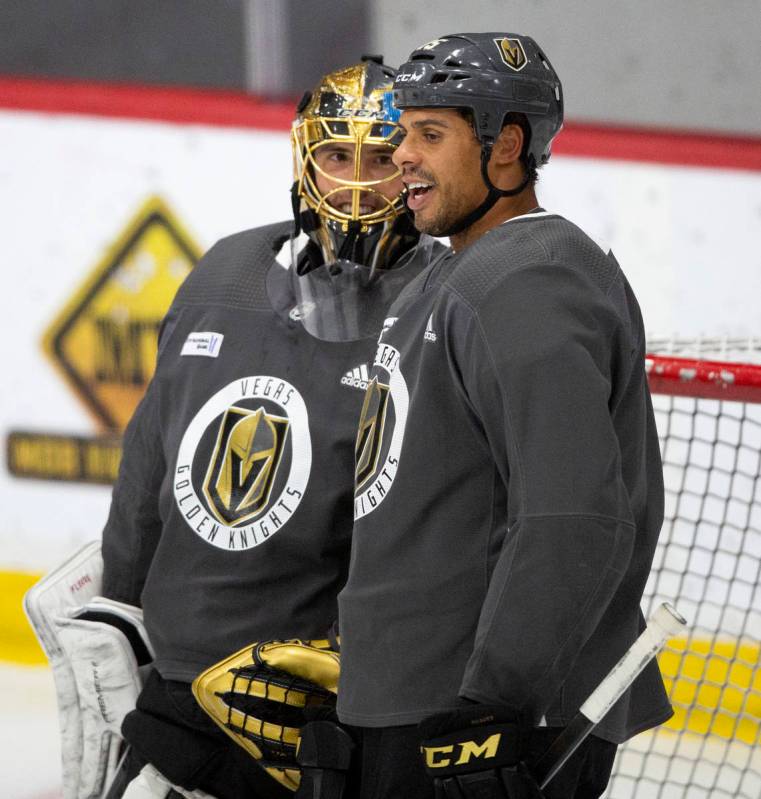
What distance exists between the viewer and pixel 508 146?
143cm

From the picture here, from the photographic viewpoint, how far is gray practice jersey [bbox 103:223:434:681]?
1.69 m

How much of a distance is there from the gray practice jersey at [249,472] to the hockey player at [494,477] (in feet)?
0.70

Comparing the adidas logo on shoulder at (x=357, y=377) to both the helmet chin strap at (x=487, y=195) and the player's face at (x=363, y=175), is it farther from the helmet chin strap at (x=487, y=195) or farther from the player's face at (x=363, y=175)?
the helmet chin strap at (x=487, y=195)

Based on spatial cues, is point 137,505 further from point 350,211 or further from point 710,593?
point 710,593

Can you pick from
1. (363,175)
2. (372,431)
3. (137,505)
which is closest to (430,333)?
(372,431)

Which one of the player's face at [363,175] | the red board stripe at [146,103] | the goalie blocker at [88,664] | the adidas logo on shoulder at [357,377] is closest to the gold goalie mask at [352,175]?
the player's face at [363,175]

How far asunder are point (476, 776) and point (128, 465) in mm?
802

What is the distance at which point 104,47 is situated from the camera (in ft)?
10.8

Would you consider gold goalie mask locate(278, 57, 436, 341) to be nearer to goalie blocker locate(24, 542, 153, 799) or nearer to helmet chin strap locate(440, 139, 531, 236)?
helmet chin strap locate(440, 139, 531, 236)

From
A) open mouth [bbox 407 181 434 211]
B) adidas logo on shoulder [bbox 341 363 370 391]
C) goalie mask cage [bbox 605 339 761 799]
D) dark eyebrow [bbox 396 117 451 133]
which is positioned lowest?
goalie mask cage [bbox 605 339 761 799]

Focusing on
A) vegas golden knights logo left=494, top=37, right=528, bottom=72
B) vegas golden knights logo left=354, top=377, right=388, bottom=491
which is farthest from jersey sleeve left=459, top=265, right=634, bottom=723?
vegas golden knights logo left=494, top=37, right=528, bottom=72

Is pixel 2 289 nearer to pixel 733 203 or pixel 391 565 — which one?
pixel 733 203

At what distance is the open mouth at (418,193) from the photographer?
1438mm

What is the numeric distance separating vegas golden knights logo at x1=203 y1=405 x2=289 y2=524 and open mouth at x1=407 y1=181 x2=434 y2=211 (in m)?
0.37
